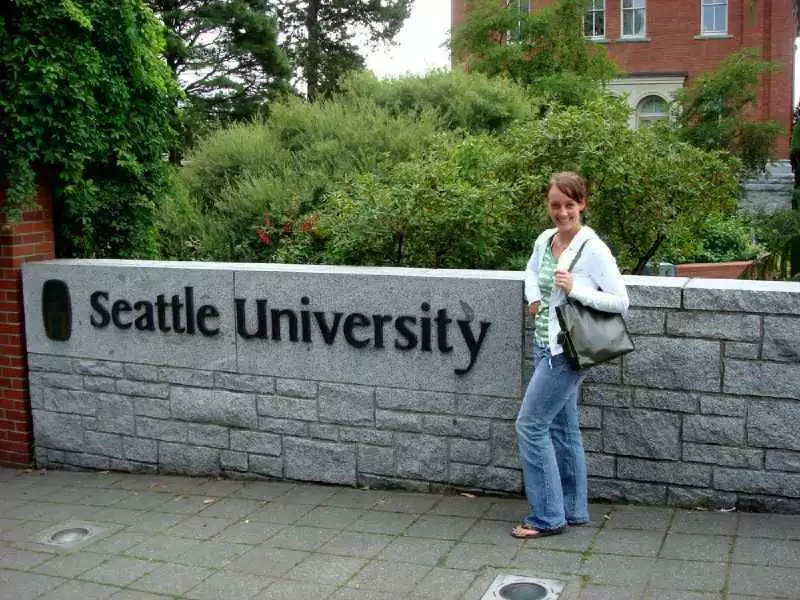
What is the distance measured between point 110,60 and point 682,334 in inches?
175

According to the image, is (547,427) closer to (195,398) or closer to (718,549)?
(718,549)

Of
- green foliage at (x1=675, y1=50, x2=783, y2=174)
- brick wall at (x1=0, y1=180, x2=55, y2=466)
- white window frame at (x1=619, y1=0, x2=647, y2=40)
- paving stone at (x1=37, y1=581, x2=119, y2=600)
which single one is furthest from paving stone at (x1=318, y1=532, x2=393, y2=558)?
white window frame at (x1=619, y1=0, x2=647, y2=40)

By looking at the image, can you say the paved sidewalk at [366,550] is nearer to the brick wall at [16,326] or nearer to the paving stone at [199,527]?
the paving stone at [199,527]

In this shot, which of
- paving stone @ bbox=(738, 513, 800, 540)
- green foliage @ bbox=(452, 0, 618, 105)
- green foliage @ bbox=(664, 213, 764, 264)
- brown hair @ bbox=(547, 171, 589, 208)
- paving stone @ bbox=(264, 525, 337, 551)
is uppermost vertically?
green foliage @ bbox=(452, 0, 618, 105)

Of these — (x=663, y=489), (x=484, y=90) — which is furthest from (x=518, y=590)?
(x=484, y=90)

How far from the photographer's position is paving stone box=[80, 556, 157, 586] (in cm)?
469

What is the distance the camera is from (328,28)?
38.3 meters

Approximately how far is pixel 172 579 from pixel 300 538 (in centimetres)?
72

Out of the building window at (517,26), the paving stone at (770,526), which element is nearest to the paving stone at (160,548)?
the paving stone at (770,526)

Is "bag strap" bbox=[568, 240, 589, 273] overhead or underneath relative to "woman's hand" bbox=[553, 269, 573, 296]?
overhead

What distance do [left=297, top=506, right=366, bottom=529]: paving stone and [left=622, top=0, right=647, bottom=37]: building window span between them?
3531 centimetres

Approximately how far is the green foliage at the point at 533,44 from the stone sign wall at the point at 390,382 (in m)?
16.6

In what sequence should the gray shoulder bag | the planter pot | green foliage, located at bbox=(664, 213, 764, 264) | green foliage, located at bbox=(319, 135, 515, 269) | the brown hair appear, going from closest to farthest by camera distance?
1. the gray shoulder bag
2. the brown hair
3. green foliage, located at bbox=(319, 135, 515, 269)
4. the planter pot
5. green foliage, located at bbox=(664, 213, 764, 264)

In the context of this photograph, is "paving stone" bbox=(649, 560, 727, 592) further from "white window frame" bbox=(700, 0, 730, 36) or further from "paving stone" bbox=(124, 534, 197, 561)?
"white window frame" bbox=(700, 0, 730, 36)
